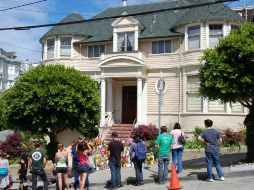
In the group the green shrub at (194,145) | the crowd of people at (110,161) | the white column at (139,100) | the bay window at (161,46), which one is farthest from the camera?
the bay window at (161,46)

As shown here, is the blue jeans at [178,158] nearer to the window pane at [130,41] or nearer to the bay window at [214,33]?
the bay window at [214,33]

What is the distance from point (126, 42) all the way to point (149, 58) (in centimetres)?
180

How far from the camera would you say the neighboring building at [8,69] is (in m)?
76.4

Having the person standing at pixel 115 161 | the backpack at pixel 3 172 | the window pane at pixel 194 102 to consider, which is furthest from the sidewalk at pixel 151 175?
the window pane at pixel 194 102

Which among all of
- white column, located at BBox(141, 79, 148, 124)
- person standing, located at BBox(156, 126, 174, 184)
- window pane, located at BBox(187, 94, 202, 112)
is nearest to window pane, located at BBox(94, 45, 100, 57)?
white column, located at BBox(141, 79, 148, 124)

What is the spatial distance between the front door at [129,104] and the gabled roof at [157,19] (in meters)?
3.71

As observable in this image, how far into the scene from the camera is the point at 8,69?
260 feet

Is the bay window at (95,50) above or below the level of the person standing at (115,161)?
above

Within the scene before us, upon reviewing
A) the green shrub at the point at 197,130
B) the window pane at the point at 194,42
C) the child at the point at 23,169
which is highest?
the window pane at the point at 194,42

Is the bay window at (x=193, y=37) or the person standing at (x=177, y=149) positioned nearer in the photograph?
the person standing at (x=177, y=149)

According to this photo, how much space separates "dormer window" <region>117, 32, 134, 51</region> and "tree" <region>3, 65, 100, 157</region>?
9.82m

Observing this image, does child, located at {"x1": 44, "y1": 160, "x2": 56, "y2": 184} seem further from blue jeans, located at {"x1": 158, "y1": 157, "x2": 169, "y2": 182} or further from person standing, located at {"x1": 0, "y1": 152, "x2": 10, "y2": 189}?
blue jeans, located at {"x1": 158, "y1": 157, "x2": 169, "y2": 182}

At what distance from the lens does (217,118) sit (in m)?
23.6

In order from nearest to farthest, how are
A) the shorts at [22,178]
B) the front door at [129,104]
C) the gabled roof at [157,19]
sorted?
the shorts at [22,178] < the gabled roof at [157,19] < the front door at [129,104]
